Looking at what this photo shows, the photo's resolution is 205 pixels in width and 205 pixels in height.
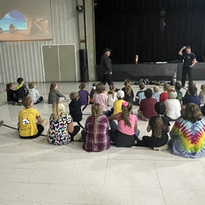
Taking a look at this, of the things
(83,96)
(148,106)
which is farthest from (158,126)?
(83,96)

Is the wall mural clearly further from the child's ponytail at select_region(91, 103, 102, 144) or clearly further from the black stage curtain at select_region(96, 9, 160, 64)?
the child's ponytail at select_region(91, 103, 102, 144)

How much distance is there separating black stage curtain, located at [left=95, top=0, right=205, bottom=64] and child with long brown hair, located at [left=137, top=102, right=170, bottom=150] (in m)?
7.90

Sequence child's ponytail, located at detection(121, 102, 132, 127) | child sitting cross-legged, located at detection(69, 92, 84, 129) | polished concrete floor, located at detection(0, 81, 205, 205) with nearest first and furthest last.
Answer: polished concrete floor, located at detection(0, 81, 205, 205) < child's ponytail, located at detection(121, 102, 132, 127) < child sitting cross-legged, located at detection(69, 92, 84, 129)

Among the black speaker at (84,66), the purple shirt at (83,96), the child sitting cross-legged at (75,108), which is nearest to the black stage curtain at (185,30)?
the black speaker at (84,66)

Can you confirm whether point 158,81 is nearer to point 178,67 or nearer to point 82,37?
point 178,67

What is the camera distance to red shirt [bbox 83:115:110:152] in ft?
10.2

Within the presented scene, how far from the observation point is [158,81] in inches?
368

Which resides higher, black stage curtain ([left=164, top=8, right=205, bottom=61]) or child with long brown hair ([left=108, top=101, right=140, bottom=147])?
black stage curtain ([left=164, top=8, right=205, bottom=61])

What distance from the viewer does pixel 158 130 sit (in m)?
3.06

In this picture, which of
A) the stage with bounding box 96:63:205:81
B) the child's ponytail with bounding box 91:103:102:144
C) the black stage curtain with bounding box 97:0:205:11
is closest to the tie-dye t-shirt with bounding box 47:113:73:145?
the child's ponytail with bounding box 91:103:102:144

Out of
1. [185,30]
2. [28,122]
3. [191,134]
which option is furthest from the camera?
[185,30]

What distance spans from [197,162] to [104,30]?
8.97 meters

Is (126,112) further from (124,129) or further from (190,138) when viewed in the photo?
(190,138)

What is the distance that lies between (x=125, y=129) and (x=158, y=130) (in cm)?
48
